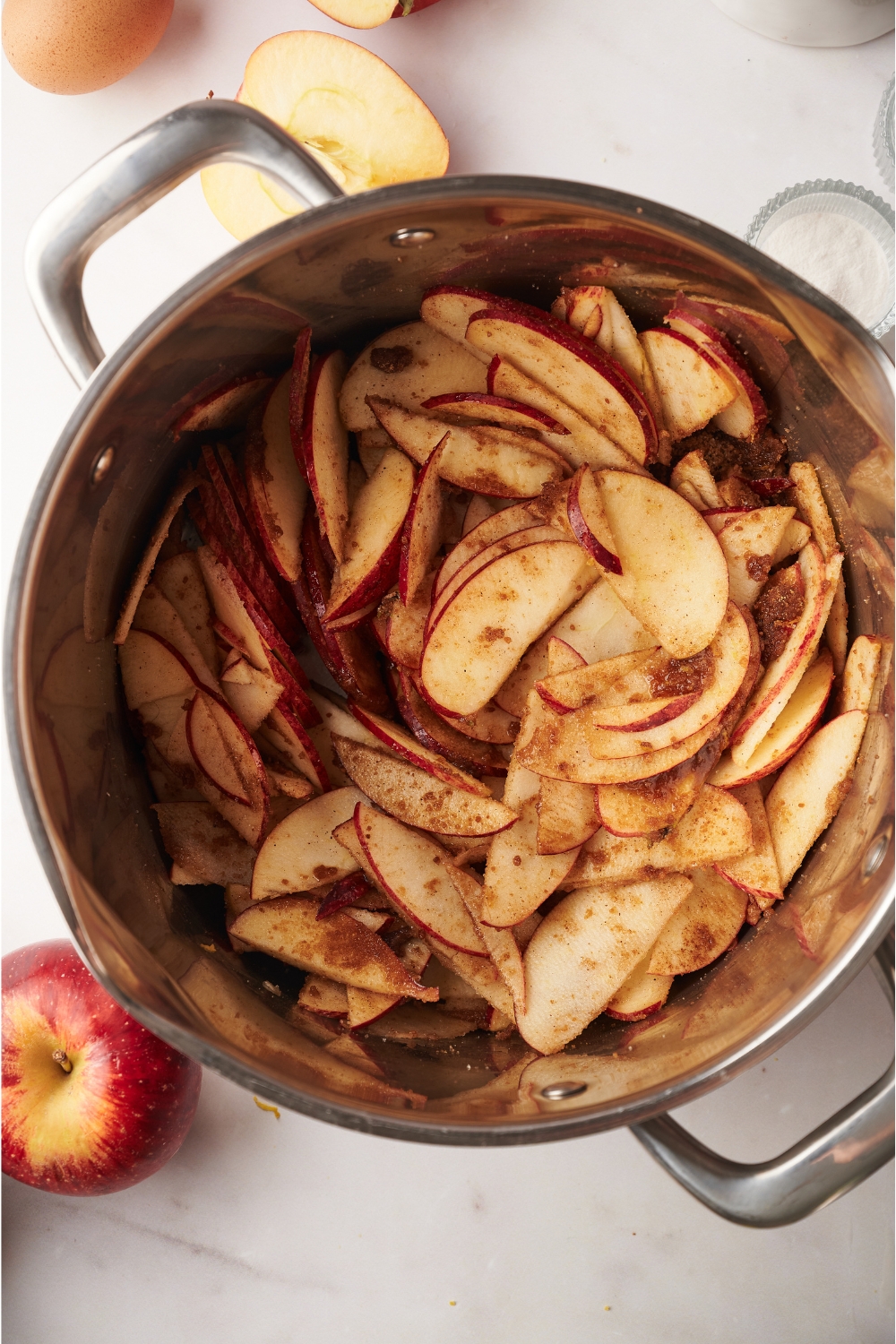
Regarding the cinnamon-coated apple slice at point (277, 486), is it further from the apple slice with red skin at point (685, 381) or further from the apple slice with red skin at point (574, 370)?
the apple slice with red skin at point (685, 381)

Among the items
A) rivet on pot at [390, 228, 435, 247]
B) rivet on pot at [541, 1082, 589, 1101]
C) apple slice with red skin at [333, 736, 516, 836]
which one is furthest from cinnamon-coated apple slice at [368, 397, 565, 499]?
rivet on pot at [541, 1082, 589, 1101]

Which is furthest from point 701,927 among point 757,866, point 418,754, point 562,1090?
point 418,754

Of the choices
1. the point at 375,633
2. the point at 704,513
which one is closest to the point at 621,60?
the point at 704,513

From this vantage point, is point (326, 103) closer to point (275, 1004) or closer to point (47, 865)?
point (47, 865)

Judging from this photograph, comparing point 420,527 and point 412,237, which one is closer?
point 412,237

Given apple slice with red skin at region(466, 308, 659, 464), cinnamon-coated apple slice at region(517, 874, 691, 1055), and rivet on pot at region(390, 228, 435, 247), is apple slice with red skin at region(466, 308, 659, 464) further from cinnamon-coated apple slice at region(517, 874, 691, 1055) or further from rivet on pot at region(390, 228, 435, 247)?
cinnamon-coated apple slice at region(517, 874, 691, 1055)

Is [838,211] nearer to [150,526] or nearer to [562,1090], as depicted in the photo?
[150,526]
